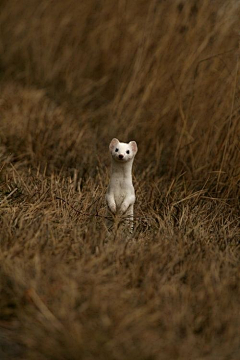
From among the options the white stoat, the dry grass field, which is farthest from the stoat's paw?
the dry grass field

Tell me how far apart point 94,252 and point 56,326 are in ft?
2.12

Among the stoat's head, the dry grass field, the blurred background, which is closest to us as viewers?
the dry grass field

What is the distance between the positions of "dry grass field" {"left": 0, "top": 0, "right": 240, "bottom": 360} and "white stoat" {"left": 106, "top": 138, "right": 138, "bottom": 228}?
133 millimetres

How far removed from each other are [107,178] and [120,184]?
864 millimetres

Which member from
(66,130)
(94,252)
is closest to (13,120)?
(66,130)

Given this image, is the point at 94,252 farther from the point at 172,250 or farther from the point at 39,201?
the point at 39,201

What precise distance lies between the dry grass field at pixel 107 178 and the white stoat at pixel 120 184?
13 cm

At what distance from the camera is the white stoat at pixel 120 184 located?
136 inches

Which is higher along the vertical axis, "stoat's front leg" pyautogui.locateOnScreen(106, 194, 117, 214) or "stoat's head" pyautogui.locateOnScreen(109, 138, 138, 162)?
"stoat's head" pyautogui.locateOnScreen(109, 138, 138, 162)

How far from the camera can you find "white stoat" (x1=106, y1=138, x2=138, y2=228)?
11.3 feet

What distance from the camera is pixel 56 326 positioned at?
261 cm

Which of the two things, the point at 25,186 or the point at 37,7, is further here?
the point at 37,7

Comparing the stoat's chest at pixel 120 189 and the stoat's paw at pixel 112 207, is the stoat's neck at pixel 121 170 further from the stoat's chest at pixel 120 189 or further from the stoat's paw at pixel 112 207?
the stoat's paw at pixel 112 207

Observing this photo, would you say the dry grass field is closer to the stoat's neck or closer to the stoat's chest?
the stoat's chest
